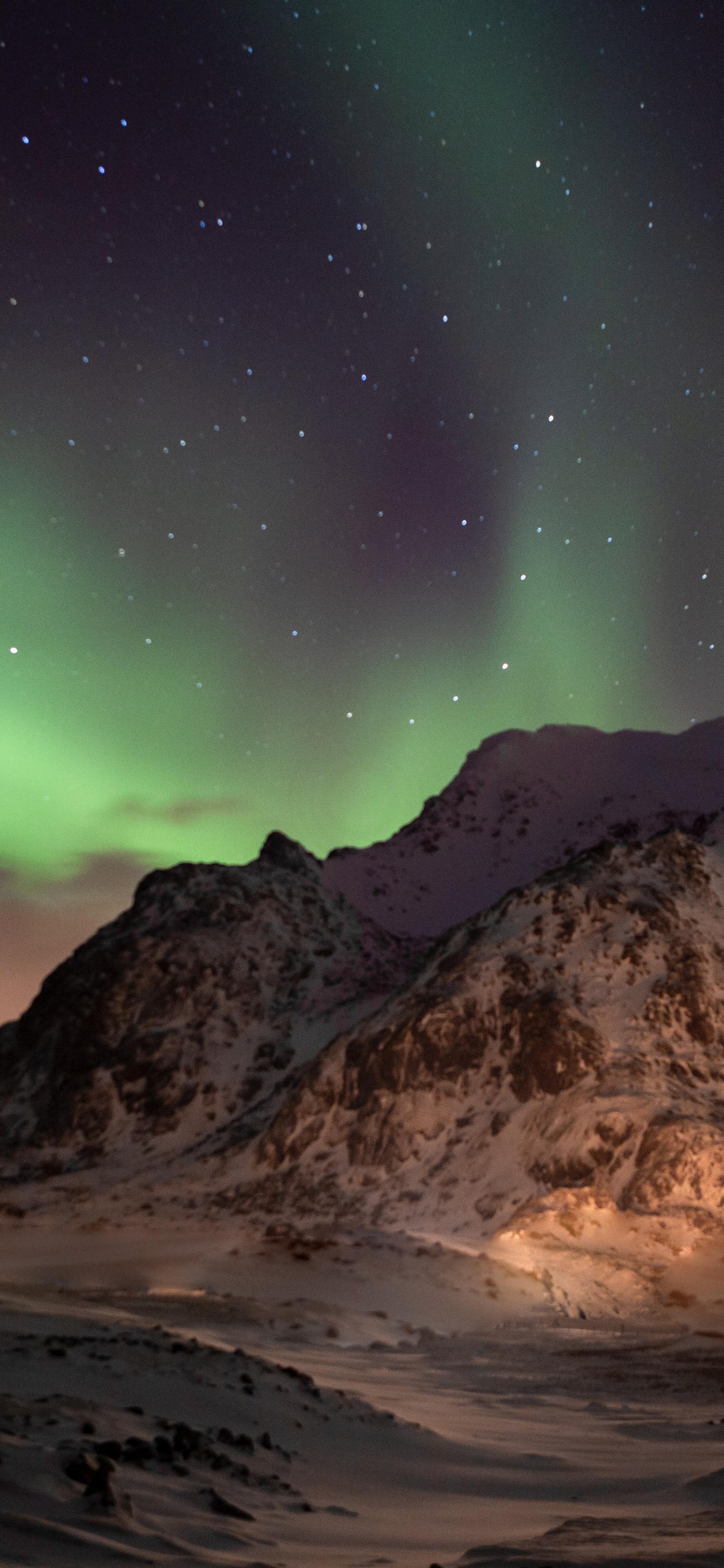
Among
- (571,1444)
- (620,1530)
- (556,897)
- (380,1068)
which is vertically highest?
(556,897)

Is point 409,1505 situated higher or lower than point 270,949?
lower

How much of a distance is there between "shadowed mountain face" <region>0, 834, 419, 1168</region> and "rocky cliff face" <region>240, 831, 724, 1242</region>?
9000 millimetres

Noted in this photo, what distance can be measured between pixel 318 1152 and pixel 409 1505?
3734 cm

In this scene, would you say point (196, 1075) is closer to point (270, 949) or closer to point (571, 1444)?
point (270, 949)

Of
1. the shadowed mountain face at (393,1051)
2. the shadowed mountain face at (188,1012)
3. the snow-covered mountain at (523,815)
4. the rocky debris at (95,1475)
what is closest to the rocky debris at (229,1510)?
the rocky debris at (95,1475)

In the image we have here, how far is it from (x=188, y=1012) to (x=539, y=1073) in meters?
27.4

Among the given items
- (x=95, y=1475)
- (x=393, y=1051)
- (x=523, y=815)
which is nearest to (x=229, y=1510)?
(x=95, y=1475)

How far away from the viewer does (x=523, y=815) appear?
86.7m

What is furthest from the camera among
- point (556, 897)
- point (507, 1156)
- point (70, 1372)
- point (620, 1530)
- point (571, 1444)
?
point (556, 897)

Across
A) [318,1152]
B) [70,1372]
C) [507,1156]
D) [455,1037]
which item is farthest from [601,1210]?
[70,1372]

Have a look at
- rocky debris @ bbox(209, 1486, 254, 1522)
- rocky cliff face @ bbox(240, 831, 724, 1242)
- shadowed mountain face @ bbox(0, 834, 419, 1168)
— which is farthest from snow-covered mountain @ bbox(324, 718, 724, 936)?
rocky debris @ bbox(209, 1486, 254, 1522)

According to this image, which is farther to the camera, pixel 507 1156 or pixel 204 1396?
pixel 507 1156

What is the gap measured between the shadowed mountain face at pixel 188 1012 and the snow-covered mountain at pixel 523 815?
717 centimetres

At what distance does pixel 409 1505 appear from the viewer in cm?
714
